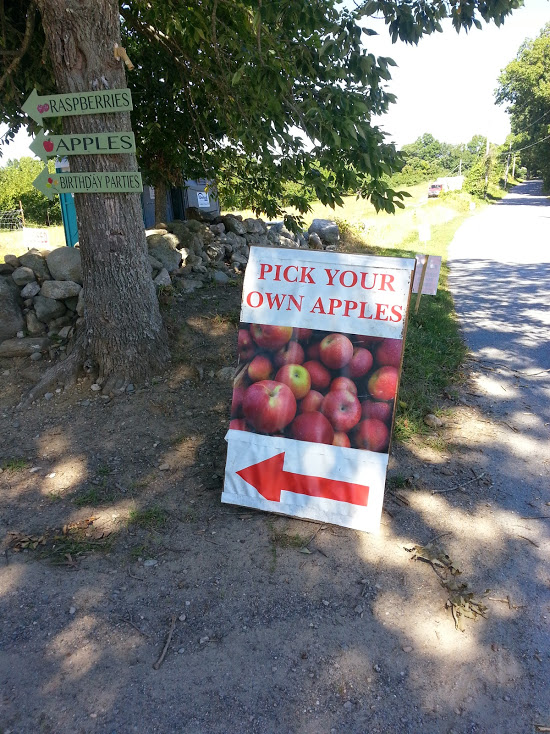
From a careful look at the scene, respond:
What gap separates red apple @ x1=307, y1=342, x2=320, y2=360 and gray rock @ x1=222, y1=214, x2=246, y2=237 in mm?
7511

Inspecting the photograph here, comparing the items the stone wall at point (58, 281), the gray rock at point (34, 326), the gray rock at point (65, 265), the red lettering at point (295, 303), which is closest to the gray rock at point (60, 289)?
the stone wall at point (58, 281)

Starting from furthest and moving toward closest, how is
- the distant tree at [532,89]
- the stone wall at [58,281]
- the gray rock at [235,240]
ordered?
the distant tree at [532,89], the gray rock at [235,240], the stone wall at [58,281]

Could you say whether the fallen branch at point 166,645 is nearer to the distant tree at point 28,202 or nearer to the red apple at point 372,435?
the red apple at point 372,435

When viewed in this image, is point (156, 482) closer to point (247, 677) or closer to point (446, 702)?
point (247, 677)

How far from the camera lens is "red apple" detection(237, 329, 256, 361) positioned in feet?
11.2

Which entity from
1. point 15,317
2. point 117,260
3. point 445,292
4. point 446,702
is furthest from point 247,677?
point 445,292

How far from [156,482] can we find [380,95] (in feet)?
11.4

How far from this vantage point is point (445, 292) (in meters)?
10.4

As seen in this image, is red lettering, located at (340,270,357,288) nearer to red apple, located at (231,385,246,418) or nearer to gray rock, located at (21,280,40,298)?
red apple, located at (231,385,246,418)

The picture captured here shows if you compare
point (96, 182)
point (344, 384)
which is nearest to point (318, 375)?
point (344, 384)

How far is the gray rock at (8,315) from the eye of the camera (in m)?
5.82

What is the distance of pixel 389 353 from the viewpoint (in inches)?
124

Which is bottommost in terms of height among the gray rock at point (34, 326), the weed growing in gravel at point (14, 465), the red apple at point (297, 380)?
the weed growing in gravel at point (14, 465)

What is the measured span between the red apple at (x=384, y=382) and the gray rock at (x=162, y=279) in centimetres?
399
